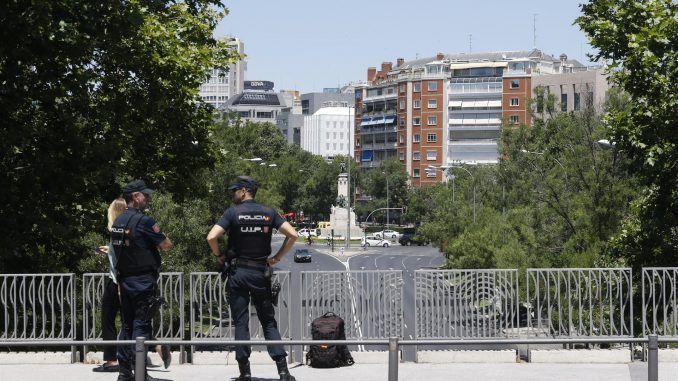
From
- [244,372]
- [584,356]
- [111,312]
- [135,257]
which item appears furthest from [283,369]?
[584,356]

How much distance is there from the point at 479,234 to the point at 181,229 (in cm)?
1956

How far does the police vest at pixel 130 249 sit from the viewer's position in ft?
38.9

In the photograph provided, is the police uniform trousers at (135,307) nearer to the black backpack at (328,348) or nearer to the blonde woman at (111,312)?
the blonde woman at (111,312)

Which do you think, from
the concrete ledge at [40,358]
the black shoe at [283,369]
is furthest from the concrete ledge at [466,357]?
the concrete ledge at [40,358]

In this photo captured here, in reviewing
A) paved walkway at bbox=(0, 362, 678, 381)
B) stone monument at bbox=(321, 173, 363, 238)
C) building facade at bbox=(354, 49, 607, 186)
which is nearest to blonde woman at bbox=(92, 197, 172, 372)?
paved walkway at bbox=(0, 362, 678, 381)

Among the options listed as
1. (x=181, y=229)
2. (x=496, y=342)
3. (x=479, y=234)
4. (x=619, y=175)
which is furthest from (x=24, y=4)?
(x=479, y=234)

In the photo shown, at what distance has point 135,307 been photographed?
11953 mm

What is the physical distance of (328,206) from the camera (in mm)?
184500

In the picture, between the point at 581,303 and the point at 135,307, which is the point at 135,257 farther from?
the point at 581,303

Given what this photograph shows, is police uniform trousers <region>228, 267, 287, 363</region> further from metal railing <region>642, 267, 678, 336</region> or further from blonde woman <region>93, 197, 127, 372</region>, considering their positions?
metal railing <region>642, 267, 678, 336</region>

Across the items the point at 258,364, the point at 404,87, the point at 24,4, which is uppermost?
the point at 404,87

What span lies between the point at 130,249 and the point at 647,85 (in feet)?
54.1

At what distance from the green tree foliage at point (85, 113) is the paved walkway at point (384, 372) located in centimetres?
1023

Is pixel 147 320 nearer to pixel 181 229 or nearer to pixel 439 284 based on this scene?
pixel 439 284
